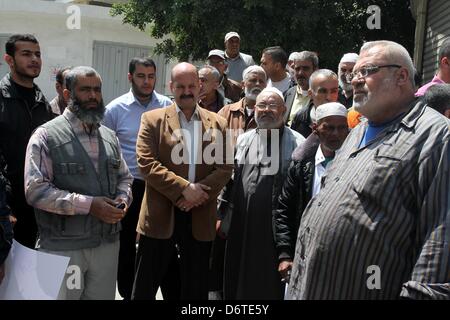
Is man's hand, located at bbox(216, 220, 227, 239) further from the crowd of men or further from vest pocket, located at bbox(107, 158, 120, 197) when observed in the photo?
vest pocket, located at bbox(107, 158, 120, 197)

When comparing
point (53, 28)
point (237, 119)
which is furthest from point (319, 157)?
point (53, 28)

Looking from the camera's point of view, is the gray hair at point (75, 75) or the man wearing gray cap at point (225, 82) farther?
the man wearing gray cap at point (225, 82)

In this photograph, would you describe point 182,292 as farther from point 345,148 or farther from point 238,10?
point 238,10

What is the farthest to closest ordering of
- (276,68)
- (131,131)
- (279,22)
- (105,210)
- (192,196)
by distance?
(279,22) → (276,68) → (131,131) → (192,196) → (105,210)

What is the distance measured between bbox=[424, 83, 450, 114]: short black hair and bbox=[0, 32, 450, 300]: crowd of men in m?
0.01

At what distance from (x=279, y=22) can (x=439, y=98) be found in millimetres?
6487

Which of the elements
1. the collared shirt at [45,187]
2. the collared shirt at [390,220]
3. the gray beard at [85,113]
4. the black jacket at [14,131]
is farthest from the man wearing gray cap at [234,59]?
the collared shirt at [390,220]

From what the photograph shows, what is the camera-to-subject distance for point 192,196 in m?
4.22

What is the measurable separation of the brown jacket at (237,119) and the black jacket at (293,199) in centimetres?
121

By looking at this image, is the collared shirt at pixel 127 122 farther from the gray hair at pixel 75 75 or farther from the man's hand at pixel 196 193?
the gray hair at pixel 75 75

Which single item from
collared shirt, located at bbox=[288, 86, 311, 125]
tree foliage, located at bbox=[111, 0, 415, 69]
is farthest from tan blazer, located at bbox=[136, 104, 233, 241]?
tree foliage, located at bbox=[111, 0, 415, 69]

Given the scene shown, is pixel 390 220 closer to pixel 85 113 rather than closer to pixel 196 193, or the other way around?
pixel 196 193

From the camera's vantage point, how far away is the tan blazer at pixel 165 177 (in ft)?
14.0

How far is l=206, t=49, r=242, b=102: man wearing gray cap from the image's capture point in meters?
6.92
